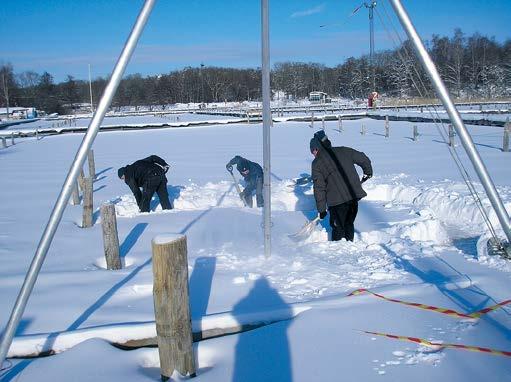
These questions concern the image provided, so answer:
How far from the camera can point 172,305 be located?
9.00ft

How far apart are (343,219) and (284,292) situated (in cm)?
193

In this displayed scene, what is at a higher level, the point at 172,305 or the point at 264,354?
the point at 172,305

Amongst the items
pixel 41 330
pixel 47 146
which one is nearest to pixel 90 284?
pixel 41 330

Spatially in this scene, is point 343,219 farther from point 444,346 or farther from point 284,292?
point 444,346

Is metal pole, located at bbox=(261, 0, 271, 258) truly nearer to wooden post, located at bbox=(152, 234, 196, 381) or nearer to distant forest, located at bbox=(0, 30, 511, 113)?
wooden post, located at bbox=(152, 234, 196, 381)

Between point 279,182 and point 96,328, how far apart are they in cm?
826

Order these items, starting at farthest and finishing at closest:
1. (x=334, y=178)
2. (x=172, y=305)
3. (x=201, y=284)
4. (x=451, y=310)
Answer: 1. (x=334, y=178)
2. (x=201, y=284)
3. (x=451, y=310)
4. (x=172, y=305)

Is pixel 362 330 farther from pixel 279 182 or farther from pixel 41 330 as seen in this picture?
pixel 279 182

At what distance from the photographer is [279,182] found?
37.1 feet

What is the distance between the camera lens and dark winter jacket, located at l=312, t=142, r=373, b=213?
18.1ft

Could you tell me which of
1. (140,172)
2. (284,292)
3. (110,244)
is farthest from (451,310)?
(140,172)

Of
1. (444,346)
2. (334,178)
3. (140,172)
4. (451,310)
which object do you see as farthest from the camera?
(140,172)

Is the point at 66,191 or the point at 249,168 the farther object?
the point at 249,168

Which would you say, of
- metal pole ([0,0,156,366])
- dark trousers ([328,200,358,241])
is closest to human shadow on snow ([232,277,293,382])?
metal pole ([0,0,156,366])
